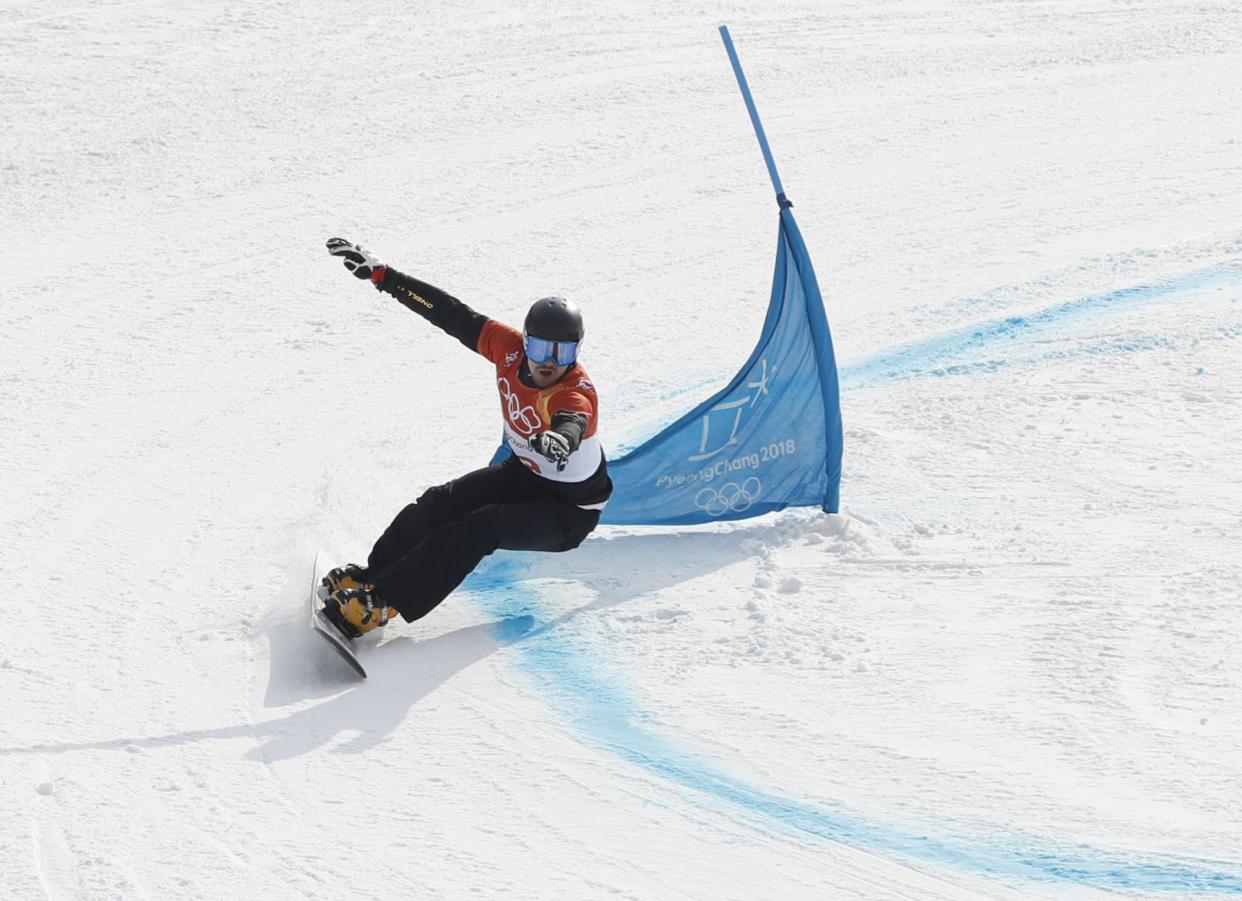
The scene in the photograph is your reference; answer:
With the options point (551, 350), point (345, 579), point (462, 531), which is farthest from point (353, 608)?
point (551, 350)

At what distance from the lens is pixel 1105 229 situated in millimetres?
9633

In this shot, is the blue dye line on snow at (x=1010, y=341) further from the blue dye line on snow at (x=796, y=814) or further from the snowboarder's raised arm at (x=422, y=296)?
the blue dye line on snow at (x=796, y=814)

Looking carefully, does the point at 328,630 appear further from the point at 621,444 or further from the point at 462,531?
the point at 621,444

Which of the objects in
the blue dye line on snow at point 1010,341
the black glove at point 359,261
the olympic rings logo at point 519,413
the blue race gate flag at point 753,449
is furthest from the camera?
the blue dye line on snow at point 1010,341

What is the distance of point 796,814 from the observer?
4.47 metres

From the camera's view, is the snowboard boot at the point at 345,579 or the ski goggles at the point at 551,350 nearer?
the snowboard boot at the point at 345,579

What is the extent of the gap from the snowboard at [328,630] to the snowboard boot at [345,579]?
37 millimetres

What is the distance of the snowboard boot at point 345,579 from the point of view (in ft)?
17.6

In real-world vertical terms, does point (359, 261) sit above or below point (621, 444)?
above

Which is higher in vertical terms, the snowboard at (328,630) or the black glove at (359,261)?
the black glove at (359,261)

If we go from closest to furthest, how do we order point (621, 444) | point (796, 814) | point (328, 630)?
point (796, 814)
point (328, 630)
point (621, 444)

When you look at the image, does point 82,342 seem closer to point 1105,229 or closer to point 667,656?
point 667,656

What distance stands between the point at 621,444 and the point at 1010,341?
7.49 feet

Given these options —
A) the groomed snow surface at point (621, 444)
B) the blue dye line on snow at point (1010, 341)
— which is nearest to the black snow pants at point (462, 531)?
the groomed snow surface at point (621, 444)
